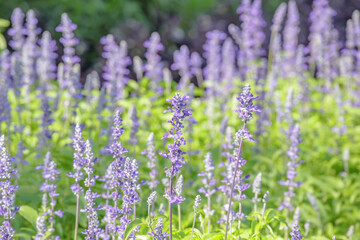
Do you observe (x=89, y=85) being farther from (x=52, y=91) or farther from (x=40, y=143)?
(x=52, y=91)

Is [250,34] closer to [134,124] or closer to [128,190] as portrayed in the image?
[134,124]

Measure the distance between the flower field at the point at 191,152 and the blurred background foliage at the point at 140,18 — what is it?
2.73 meters

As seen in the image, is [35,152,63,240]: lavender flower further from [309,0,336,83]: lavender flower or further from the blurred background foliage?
the blurred background foliage

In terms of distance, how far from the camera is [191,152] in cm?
579

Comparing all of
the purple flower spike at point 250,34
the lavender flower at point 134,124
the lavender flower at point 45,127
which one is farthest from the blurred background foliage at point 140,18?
the lavender flower at point 134,124

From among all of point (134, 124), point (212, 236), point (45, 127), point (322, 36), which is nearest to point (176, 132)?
point (212, 236)

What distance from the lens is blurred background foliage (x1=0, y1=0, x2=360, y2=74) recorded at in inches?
439

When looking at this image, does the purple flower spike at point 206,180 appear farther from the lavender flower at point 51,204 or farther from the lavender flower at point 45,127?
the lavender flower at point 45,127

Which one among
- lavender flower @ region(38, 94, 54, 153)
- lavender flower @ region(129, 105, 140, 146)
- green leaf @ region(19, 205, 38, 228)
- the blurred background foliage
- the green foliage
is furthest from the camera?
the blurred background foliage

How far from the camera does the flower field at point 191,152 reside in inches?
139

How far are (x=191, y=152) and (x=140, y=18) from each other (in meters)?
6.77

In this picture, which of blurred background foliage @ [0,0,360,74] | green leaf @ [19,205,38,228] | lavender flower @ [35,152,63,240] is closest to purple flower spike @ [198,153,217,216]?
lavender flower @ [35,152,63,240]

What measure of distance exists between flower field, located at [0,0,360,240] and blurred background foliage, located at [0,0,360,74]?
2.73 m

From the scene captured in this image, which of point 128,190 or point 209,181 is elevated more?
point 209,181
